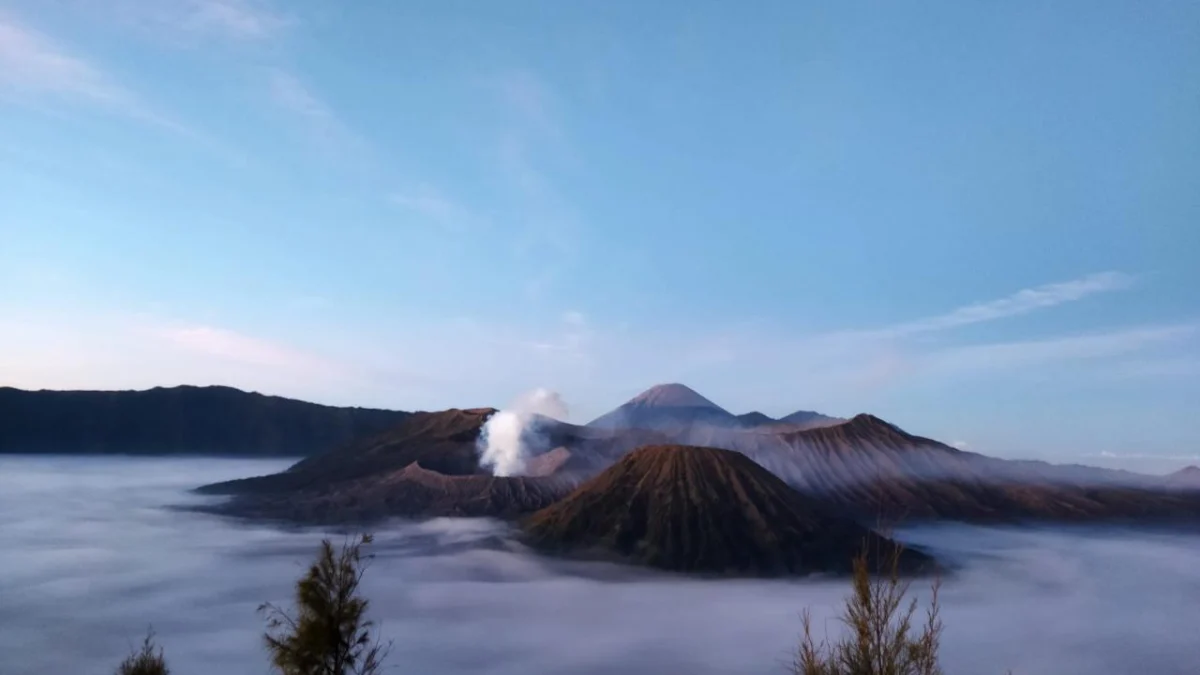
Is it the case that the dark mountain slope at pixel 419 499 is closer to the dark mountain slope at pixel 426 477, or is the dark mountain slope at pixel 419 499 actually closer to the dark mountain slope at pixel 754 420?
the dark mountain slope at pixel 426 477

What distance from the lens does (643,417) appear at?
168250 millimetres

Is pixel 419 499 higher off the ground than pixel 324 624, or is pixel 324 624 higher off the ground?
pixel 324 624

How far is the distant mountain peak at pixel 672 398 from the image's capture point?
17462cm

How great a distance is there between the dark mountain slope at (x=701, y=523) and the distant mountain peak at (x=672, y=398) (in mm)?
91111

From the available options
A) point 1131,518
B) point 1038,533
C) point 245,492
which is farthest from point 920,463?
point 245,492

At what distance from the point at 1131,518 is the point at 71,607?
120 metres

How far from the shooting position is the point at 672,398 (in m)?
176

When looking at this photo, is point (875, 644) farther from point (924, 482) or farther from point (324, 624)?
point (924, 482)

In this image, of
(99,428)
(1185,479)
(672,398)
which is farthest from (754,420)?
(99,428)

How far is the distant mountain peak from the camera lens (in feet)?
573

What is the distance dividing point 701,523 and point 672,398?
97972 mm

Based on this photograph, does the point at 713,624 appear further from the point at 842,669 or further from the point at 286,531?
the point at 842,669

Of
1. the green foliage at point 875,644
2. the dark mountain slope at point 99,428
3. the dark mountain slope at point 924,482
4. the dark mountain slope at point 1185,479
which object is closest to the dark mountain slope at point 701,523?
the dark mountain slope at point 924,482

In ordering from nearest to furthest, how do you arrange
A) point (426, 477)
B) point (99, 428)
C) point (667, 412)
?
point (426, 477), point (667, 412), point (99, 428)
